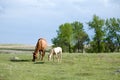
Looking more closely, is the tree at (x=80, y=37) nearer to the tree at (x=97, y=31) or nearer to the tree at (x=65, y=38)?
the tree at (x=65, y=38)

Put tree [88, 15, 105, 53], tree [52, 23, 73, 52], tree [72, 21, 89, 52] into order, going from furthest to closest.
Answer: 1. tree [72, 21, 89, 52]
2. tree [52, 23, 73, 52]
3. tree [88, 15, 105, 53]

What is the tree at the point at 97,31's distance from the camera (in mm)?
99125

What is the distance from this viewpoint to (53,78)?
2367cm

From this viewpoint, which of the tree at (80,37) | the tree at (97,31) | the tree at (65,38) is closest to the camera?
the tree at (97,31)

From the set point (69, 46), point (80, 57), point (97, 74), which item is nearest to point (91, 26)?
point (69, 46)

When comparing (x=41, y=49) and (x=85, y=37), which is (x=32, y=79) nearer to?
(x=41, y=49)

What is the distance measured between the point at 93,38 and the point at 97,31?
8.16ft

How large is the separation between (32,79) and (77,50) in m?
→ 84.2

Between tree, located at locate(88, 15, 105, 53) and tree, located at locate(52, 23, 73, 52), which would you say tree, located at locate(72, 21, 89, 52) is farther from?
tree, located at locate(88, 15, 105, 53)

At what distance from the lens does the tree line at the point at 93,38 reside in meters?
99.7

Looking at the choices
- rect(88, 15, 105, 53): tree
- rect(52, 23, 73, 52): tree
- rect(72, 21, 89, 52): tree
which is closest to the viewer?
rect(88, 15, 105, 53): tree

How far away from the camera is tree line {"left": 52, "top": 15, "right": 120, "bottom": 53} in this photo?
99700mm

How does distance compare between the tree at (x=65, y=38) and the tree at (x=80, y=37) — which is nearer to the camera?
the tree at (x=65, y=38)

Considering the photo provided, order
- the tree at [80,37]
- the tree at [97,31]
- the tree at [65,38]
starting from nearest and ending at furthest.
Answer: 1. the tree at [97,31]
2. the tree at [65,38]
3. the tree at [80,37]
